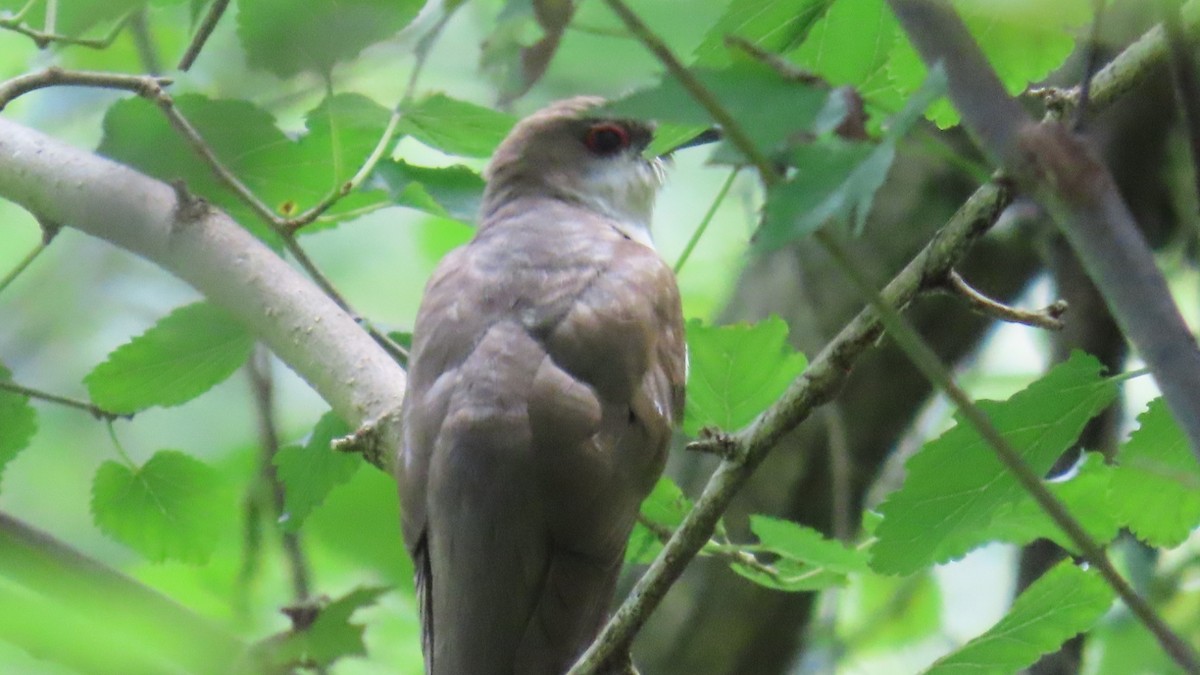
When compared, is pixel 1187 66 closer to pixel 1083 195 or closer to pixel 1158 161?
pixel 1083 195

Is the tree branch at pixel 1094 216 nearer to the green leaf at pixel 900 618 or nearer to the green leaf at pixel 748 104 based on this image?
the green leaf at pixel 748 104

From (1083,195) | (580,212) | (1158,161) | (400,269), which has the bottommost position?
(1083,195)

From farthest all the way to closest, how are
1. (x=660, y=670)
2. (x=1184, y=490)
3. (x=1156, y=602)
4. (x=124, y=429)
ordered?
(x=124, y=429) → (x=660, y=670) → (x=1156, y=602) → (x=1184, y=490)

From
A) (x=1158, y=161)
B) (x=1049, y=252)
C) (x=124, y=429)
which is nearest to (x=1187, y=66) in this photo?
(x=1049, y=252)

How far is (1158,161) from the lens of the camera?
4.60 meters

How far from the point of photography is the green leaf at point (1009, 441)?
1528mm

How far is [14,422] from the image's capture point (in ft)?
7.83

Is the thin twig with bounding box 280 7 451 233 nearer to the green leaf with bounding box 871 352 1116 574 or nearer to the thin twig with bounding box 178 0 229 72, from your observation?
the thin twig with bounding box 178 0 229 72

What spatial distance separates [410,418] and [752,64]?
4.69 feet

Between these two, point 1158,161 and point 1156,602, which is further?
point 1158,161

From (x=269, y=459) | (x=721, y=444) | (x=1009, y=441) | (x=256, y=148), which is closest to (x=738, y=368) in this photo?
(x=721, y=444)

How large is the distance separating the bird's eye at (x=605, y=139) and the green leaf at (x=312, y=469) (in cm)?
145

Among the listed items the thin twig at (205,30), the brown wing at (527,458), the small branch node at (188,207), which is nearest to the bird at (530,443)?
the brown wing at (527,458)

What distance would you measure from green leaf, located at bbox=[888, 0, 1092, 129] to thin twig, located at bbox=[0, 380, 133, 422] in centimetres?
150
